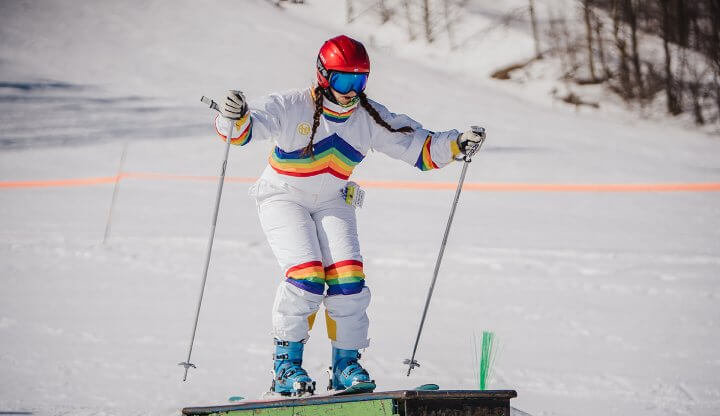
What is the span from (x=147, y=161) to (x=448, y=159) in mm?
11032

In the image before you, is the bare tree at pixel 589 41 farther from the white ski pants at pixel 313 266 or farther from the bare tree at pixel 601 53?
the white ski pants at pixel 313 266

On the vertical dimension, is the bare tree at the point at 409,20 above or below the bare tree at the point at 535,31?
above

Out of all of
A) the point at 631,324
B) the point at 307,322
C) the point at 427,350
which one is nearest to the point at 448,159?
the point at 307,322

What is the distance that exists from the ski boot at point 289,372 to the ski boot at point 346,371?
192 mm

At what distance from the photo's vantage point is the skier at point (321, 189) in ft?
12.9

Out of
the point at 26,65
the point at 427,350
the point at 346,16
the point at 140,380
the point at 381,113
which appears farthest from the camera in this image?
the point at 346,16

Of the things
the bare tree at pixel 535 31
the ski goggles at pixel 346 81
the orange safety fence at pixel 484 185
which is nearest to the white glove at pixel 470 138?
the ski goggles at pixel 346 81

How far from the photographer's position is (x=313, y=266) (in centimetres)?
396

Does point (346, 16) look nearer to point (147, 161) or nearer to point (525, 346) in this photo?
point (147, 161)

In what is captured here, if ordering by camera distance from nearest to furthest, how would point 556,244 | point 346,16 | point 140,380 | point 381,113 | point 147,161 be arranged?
point 381,113 < point 140,380 < point 556,244 < point 147,161 < point 346,16

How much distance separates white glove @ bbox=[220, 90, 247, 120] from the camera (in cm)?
381

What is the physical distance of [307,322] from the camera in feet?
13.3

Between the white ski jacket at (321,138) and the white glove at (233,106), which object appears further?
the white ski jacket at (321,138)

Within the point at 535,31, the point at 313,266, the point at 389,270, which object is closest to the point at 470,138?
the point at 313,266
